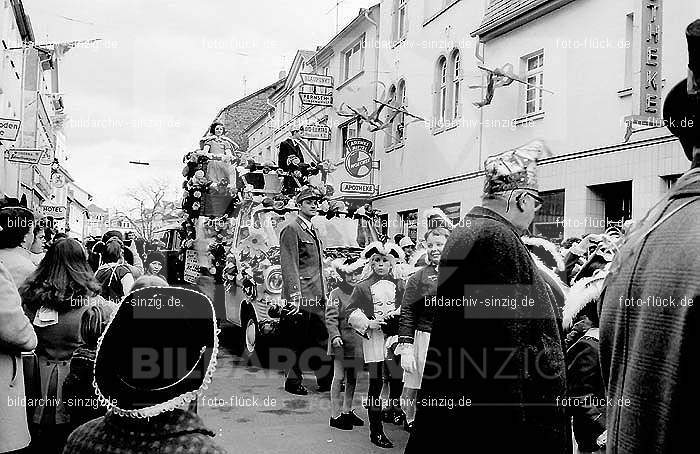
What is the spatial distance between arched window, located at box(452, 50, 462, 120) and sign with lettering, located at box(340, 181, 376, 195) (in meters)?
4.34

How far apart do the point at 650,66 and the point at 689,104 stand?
10.6 metres

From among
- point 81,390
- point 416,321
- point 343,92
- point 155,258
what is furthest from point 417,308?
point 343,92

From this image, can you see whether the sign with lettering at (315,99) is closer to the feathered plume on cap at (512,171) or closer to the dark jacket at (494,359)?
the feathered plume on cap at (512,171)

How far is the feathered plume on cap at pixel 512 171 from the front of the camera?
11.6 ft

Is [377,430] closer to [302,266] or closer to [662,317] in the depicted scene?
[302,266]

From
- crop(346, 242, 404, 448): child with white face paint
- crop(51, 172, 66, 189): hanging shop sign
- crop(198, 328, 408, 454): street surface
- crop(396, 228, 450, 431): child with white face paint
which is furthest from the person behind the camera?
crop(51, 172, 66, 189): hanging shop sign

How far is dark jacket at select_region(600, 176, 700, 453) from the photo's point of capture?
150 centimetres

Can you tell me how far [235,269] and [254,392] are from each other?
2381mm

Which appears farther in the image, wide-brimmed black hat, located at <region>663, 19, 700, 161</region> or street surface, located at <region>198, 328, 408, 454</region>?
street surface, located at <region>198, 328, 408, 454</region>

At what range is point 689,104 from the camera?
5.64 ft

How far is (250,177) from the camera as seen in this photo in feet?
40.2

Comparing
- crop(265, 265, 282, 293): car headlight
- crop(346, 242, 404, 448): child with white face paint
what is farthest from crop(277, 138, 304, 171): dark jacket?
crop(346, 242, 404, 448): child with white face paint

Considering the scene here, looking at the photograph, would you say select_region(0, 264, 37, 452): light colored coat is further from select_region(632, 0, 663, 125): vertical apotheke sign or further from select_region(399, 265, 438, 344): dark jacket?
select_region(632, 0, 663, 125): vertical apotheke sign

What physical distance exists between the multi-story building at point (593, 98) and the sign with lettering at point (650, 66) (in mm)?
15
